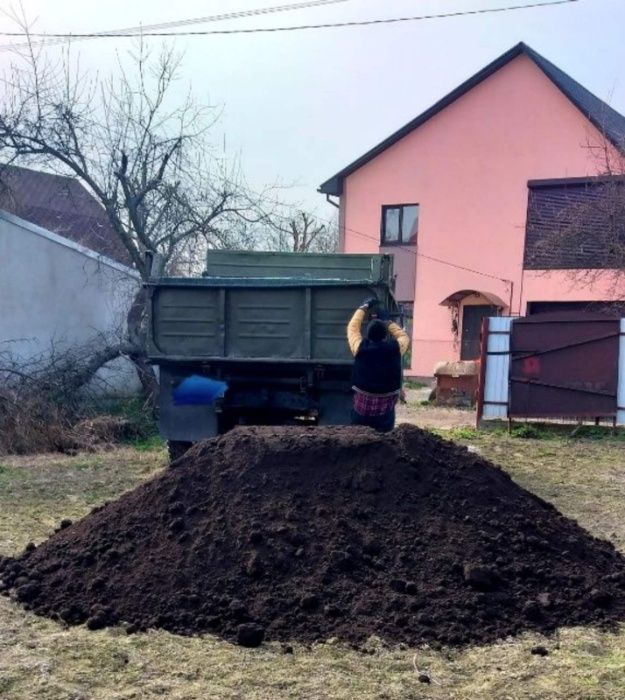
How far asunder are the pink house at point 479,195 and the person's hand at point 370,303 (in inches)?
572

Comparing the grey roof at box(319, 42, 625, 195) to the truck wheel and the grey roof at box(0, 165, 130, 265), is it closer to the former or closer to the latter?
the grey roof at box(0, 165, 130, 265)

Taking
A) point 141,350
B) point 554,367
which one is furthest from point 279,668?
point 554,367

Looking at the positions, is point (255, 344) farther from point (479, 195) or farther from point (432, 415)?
point (479, 195)

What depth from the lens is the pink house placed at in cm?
2280

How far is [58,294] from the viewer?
52.9ft

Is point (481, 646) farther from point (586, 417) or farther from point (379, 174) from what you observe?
point (379, 174)

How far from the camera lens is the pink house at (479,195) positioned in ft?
74.8

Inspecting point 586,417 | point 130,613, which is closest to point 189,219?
point 586,417

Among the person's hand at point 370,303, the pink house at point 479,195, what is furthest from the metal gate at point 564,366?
the pink house at point 479,195

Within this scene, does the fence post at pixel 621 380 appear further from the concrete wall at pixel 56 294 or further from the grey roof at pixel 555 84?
the grey roof at pixel 555 84

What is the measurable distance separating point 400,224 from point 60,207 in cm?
1002

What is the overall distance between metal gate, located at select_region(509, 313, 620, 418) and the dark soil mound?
24.2 ft

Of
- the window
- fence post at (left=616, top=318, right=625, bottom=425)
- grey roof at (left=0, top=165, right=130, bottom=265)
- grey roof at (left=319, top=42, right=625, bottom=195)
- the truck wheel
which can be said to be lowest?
the truck wheel

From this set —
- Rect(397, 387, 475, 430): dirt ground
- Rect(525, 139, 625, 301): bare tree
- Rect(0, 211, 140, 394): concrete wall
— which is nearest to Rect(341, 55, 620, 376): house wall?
Rect(525, 139, 625, 301): bare tree
